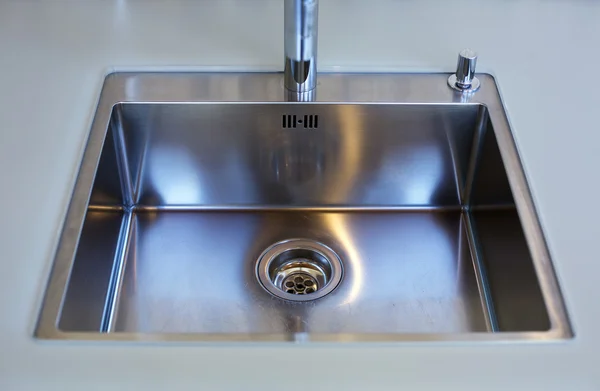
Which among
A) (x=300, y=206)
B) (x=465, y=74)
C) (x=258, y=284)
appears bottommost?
(x=258, y=284)

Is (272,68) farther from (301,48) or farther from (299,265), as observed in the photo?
(299,265)

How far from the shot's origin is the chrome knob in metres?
1.08

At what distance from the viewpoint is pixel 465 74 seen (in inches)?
43.3

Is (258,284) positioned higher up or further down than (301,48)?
further down

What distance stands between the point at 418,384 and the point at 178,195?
22.5 inches

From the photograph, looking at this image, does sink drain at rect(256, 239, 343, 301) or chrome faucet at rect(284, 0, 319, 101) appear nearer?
chrome faucet at rect(284, 0, 319, 101)

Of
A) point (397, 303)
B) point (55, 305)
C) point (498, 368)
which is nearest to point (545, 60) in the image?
point (397, 303)

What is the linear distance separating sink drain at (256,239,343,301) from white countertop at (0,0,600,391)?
27cm

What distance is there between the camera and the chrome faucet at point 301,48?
0.99 m

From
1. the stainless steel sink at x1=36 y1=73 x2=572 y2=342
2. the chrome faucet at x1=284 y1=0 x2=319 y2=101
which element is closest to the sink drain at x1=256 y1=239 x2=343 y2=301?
the stainless steel sink at x1=36 y1=73 x2=572 y2=342

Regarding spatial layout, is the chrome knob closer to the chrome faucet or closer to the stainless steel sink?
the stainless steel sink

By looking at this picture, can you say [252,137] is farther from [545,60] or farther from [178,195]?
[545,60]

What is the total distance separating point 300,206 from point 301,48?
270 millimetres

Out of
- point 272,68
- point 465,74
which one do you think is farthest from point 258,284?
point 465,74
